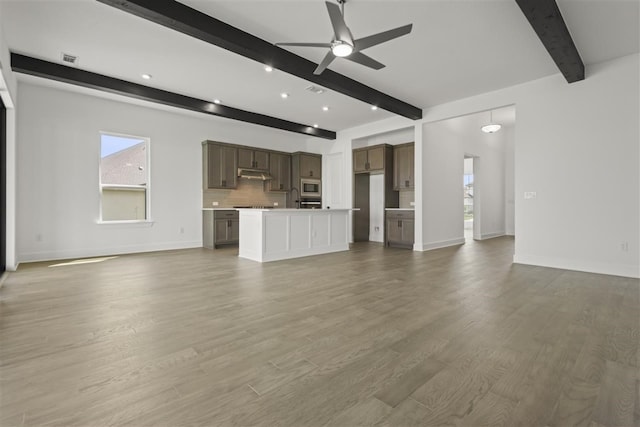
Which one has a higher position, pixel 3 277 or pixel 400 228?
pixel 400 228

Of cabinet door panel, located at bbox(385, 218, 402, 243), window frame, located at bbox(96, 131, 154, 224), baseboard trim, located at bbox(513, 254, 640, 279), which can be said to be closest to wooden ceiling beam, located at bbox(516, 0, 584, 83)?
baseboard trim, located at bbox(513, 254, 640, 279)

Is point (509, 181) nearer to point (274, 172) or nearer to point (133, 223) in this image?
point (274, 172)

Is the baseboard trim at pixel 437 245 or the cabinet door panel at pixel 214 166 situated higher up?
the cabinet door panel at pixel 214 166

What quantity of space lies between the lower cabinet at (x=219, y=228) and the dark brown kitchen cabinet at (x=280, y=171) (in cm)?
159

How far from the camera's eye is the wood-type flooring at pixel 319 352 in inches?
57.2

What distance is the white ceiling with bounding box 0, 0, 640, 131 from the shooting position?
3.23 m

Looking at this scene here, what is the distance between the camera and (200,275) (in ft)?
Result: 14.0

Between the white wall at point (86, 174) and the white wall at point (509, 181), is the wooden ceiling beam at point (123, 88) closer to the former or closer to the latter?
the white wall at point (86, 174)

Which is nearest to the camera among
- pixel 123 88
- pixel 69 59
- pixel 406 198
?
pixel 69 59

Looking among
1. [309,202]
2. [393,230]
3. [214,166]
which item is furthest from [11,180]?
[393,230]

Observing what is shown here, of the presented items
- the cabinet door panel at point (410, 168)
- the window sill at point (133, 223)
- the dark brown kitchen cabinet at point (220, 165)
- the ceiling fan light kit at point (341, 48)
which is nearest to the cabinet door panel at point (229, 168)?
the dark brown kitchen cabinet at point (220, 165)

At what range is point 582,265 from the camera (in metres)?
4.58

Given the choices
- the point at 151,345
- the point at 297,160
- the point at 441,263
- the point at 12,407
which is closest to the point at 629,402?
the point at 151,345

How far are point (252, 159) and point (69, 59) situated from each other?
13.4 feet
